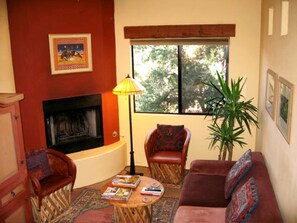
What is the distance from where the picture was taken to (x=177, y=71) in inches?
A: 233

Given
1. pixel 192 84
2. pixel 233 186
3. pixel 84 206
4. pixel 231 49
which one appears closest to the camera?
pixel 233 186

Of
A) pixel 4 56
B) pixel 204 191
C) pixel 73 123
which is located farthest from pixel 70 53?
pixel 204 191

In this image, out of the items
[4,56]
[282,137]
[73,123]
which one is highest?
[4,56]

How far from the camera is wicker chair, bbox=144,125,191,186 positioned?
5.20 metres

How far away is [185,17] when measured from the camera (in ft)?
18.3

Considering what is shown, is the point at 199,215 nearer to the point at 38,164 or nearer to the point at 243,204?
the point at 243,204

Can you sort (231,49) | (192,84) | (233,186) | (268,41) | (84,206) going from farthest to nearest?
(192,84) → (231,49) → (84,206) → (268,41) → (233,186)

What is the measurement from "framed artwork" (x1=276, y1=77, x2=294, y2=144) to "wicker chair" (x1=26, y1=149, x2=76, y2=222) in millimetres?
2740

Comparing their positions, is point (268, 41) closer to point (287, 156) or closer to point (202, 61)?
point (202, 61)

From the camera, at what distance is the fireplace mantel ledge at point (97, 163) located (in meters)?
5.36

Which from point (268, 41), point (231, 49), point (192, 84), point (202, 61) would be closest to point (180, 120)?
point (192, 84)

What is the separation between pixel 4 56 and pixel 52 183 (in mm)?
1814

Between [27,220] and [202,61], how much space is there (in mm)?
3545

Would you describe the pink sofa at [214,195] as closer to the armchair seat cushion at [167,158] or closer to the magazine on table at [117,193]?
the armchair seat cushion at [167,158]
